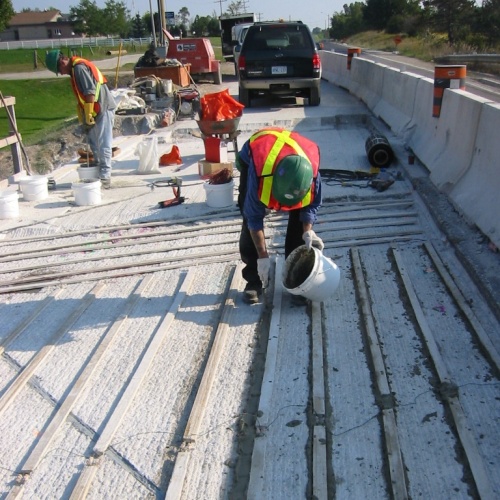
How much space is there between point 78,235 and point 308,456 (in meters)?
4.44

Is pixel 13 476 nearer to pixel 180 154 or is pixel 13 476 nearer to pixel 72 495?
pixel 72 495

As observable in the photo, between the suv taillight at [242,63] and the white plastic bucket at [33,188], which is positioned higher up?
the suv taillight at [242,63]

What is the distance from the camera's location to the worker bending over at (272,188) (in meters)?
4.09

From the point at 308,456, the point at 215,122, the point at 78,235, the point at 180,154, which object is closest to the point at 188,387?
the point at 308,456

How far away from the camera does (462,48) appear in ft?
124

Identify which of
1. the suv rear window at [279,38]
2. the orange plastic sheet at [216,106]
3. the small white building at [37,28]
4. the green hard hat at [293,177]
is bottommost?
the small white building at [37,28]

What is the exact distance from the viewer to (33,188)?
8102 millimetres

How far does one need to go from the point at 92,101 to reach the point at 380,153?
392 cm

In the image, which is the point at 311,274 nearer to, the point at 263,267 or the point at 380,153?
the point at 263,267

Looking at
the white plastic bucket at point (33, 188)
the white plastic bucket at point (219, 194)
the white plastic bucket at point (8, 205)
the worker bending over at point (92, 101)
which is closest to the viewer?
the white plastic bucket at point (219, 194)

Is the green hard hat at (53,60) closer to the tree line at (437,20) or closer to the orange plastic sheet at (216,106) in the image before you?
the orange plastic sheet at (216,106)

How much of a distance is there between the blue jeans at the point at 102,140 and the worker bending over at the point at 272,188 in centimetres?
408

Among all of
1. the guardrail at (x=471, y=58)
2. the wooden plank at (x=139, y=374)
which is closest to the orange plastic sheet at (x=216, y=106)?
the wooden plank at (x=139, y=374)

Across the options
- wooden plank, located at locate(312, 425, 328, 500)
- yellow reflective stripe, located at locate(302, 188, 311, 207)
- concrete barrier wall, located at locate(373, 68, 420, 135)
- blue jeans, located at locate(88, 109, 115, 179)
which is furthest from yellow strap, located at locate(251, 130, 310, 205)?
concrete barrier wall, located at locate(373, 68, 420, 135)
